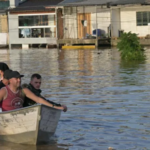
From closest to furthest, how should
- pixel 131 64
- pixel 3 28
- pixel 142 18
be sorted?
pixel 131 64 → pixel 142 18 → pixel 3 28

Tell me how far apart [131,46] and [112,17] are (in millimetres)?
17606

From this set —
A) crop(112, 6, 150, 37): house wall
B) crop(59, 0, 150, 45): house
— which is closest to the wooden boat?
crop(59, 0, 150, 45): house

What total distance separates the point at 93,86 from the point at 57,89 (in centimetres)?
133

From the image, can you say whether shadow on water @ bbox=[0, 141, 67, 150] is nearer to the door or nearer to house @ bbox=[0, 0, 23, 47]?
the door

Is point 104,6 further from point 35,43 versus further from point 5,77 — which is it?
point 5,77

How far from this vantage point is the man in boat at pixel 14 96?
11188 mm

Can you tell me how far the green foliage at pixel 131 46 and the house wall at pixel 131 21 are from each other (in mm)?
17186

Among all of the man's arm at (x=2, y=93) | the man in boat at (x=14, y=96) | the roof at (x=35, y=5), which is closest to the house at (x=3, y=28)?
the roof at (x=35, y=5)

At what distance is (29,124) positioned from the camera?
11234mm

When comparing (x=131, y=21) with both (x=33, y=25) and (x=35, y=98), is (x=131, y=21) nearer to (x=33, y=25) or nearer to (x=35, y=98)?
(x=33, y=25)

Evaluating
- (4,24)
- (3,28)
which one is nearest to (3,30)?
(3,28)

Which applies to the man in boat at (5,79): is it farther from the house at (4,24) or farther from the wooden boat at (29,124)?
the house at (4,24)

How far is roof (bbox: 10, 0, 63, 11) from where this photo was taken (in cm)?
5425

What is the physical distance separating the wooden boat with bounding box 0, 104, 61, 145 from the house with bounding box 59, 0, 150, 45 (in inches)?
1367
